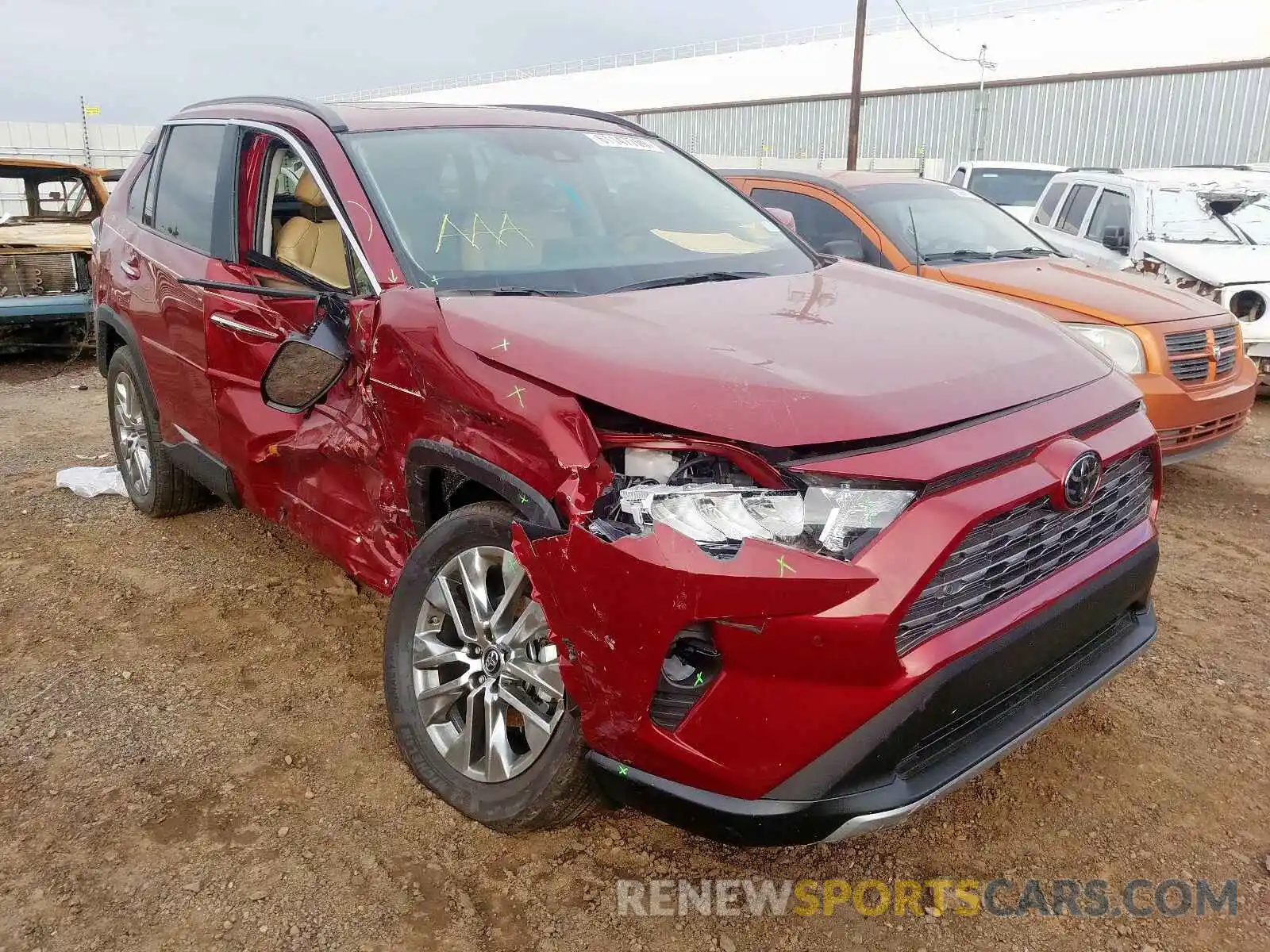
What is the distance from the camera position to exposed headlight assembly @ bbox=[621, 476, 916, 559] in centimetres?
194

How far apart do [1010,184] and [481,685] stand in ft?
42.6

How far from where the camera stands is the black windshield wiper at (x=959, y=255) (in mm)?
6059

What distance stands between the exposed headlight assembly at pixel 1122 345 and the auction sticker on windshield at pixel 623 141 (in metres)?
2.49

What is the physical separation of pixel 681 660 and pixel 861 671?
36 centimetres

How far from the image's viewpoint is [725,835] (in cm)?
203

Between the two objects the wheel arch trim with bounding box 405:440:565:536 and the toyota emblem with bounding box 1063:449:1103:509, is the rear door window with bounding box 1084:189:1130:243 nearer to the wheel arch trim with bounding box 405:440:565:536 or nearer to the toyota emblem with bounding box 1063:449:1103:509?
the toyota emblem with bounding box 1063:449:1103:509

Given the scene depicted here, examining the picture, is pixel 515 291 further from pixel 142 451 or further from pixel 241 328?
pixel 142 451

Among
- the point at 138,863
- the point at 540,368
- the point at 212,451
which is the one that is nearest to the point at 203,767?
the point at 138,863

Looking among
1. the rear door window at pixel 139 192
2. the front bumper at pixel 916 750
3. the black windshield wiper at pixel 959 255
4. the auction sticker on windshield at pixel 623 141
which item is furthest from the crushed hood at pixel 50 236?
the front bumper at pixel 916 750

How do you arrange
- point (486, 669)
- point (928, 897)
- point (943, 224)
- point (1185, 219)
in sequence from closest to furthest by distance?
point (928, 897)
point (486, 669)
point (943, 224)
point (1185, 219)

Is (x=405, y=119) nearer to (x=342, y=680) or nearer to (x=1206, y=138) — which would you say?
(x=342, y=680)

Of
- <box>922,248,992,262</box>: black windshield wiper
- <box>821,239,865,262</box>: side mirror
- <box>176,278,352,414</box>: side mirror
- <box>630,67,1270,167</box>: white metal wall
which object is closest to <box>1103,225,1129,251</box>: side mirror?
<box>922,248,992,262</box>: black windshield wiper

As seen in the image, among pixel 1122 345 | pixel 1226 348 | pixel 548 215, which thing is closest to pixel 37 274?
pixel 548 215

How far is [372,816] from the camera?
2639mm
